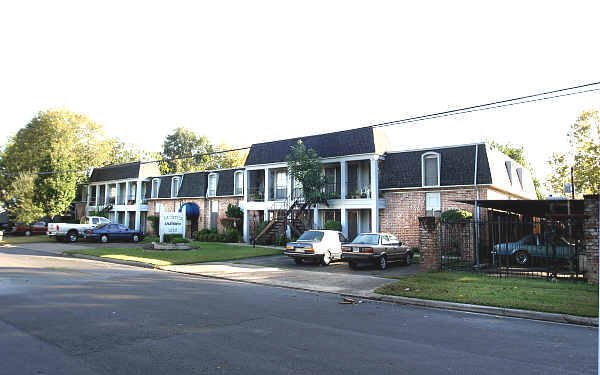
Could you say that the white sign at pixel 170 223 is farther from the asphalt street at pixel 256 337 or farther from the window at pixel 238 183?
the asphalt street at pixel 256 337

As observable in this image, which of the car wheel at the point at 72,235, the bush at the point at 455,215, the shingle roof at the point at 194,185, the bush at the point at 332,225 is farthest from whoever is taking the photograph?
the shingle roof at the point at 194,185

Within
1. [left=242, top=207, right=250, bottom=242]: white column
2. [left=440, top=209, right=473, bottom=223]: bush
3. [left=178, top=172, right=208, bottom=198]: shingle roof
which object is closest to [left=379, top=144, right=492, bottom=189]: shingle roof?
[left=440, top=209, right=473, bottom=223]: bush

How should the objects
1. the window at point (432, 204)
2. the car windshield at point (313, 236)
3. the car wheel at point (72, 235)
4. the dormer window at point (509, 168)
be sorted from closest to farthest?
the car windshield at point (313, 236) → the window at point (432, 204) → the dormer window at point (509, 168) → the car wheel at point (72, 235)

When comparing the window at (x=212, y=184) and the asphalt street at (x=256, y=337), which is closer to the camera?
the asphalt street at (x=256, y=337)

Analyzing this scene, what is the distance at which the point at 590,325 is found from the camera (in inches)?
348

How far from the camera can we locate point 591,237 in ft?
42.4

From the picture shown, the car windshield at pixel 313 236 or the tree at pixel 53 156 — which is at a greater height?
the tree at pixel 53 156

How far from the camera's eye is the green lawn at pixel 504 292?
1005cm

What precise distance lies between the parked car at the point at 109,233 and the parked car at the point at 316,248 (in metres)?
18.7

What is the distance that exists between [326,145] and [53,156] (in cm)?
2886

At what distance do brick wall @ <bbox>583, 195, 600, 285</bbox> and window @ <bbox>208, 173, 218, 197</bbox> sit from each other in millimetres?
Result: 28916

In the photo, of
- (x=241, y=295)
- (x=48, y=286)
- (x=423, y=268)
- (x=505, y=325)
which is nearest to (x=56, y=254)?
(x=48, y=286)

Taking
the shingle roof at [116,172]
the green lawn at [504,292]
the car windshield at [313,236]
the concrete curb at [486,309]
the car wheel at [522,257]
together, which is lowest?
the concrete curb at [486,309]

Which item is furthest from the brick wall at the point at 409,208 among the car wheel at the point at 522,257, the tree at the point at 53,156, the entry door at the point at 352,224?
the tree at the point at 53,156
